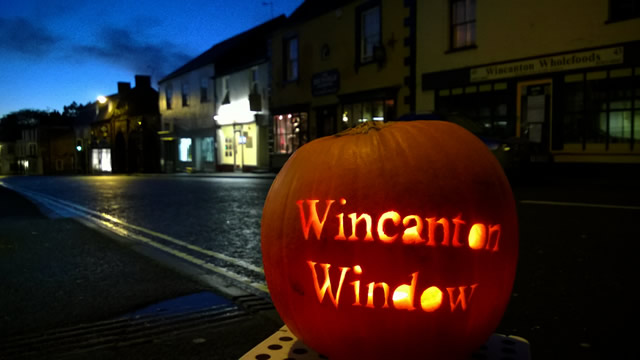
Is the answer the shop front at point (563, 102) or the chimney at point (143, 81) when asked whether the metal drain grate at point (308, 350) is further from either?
the chimney at point (143, 81)

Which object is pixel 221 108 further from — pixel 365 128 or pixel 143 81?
pixel 365 128

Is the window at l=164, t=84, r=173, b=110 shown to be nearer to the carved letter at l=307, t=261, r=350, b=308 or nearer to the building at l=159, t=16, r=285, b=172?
the building at l=159, t=16, r=285, b=172

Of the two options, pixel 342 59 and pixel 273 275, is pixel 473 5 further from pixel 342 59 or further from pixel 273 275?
pixel 273 275

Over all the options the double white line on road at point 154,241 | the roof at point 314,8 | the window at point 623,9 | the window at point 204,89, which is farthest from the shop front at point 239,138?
the double white line on road at point 154,241

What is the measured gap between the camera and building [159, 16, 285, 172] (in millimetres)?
28984

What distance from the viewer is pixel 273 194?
2.23m

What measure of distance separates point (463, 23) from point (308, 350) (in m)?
16.8

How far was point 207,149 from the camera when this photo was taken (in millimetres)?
34625

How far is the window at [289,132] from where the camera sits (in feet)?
79.9

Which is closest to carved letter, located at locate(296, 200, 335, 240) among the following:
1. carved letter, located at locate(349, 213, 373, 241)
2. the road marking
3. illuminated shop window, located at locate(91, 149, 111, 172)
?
carved letter, located at locate(349, 213, 373, 241)

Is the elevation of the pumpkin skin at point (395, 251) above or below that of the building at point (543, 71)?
below

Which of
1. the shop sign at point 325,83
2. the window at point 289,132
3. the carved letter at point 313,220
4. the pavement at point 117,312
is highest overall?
the shop sign at point 325,83

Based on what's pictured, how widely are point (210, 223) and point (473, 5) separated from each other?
13.0 meters

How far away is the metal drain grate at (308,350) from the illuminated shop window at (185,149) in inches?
1429
